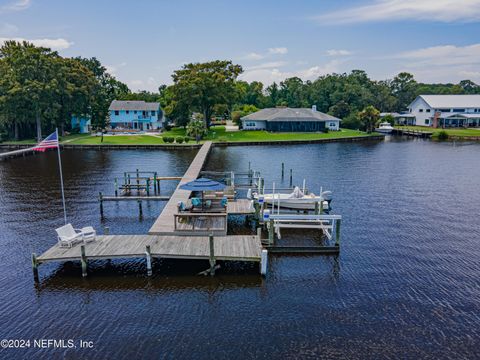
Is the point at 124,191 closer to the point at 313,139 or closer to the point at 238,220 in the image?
the point at 238,220

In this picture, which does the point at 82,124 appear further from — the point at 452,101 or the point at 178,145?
the point at 452,101

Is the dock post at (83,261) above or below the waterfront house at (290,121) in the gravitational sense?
below

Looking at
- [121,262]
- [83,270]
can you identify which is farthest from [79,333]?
[121,262]

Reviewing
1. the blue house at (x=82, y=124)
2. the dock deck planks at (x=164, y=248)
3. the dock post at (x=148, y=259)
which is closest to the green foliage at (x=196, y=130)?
the blue house at (x=82, y=124)

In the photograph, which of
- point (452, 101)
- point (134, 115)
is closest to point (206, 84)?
point (134, 115)

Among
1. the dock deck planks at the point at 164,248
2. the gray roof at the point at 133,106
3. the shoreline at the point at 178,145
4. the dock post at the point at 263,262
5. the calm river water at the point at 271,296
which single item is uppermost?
the gray roof at the point at 133,106

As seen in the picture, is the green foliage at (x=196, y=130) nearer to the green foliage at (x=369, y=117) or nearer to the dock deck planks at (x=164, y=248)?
the green foliage at (x=369, y=117)
